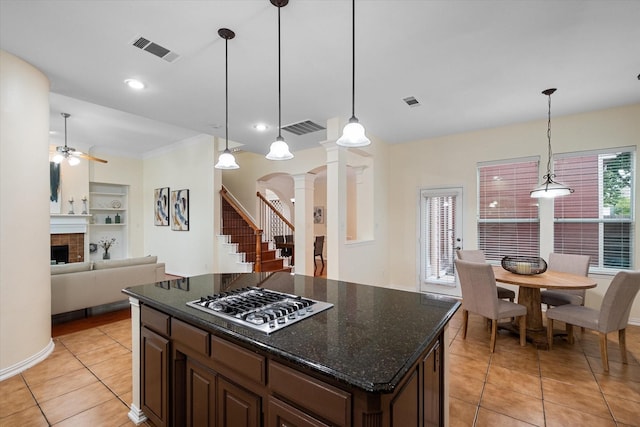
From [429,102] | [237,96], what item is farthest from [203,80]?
[429,102]

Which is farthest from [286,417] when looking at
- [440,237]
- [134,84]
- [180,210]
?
[180,210]

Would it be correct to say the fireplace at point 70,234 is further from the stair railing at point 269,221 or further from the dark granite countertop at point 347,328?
the dark granite countertop at point 347,328

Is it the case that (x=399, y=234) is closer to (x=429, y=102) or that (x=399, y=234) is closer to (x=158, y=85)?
(x=429, y=102)

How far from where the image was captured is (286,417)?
1.16 metres

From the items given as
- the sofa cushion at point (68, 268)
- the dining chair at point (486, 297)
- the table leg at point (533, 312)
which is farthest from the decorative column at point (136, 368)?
the table leg at point (533, 312)

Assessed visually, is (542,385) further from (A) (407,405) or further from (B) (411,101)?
(B) (411,101)

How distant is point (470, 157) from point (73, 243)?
28.5 feet

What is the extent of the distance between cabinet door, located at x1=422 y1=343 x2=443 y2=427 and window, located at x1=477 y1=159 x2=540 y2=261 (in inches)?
154

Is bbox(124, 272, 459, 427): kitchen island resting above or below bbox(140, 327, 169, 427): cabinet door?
above

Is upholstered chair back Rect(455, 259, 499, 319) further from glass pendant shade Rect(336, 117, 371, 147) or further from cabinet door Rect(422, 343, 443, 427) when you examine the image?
glass pendant shade Rect(336, 117, 371, 147)

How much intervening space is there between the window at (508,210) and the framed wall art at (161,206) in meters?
6.95

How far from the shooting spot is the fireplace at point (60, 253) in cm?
652

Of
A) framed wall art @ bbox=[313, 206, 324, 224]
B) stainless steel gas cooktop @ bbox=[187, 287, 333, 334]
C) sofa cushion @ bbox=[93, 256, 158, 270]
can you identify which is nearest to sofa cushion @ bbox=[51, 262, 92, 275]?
sofa cushion @ bbox=[93, 256, 158, 270]

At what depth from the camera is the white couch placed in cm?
365
